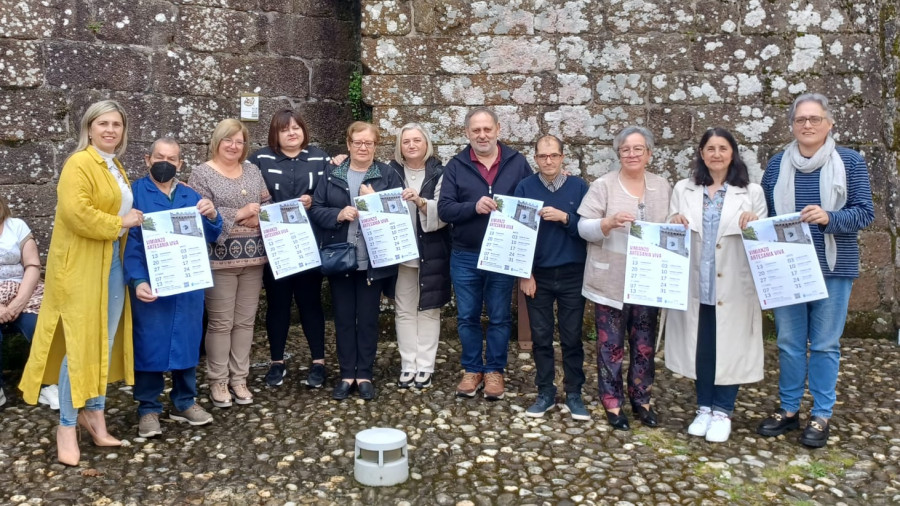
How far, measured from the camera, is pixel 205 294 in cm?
463

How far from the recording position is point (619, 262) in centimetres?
425

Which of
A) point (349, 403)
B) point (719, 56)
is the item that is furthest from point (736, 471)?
point (719, 56)

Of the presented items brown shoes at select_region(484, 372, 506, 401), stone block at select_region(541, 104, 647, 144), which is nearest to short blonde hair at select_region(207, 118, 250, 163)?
brown shoes at select_region(484, 372, 506, 401)

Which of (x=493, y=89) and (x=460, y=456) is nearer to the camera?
(x=460, y=456)

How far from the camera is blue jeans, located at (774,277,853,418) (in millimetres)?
4113

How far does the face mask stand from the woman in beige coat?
283 centimetres

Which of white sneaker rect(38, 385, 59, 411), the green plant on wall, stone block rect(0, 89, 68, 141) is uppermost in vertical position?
the green plant on wall

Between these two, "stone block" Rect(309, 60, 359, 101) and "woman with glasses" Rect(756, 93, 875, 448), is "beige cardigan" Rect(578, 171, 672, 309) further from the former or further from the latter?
"stone block" Rect(309, 60, 359, 101)

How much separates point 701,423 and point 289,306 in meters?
2.75

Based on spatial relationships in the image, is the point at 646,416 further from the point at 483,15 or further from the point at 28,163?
the point at 28,163

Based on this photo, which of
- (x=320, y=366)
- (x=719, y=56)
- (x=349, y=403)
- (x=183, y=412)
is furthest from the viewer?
(x=719, y=56)

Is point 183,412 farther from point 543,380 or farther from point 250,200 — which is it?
point 543,380

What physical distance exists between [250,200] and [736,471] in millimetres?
3180

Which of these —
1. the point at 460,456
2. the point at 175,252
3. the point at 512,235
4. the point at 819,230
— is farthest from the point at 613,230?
the point at 175,252
